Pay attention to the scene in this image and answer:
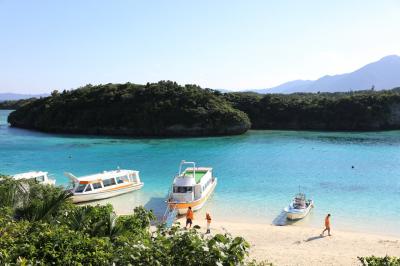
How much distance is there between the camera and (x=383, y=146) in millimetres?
54656

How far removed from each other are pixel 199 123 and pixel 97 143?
815 inches

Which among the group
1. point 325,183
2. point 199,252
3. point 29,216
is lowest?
point 325,183

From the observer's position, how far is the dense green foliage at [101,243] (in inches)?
237

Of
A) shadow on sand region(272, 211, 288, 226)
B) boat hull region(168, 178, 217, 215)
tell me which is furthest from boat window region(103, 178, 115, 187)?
shadow on sand region(272, 211, 288, 226)

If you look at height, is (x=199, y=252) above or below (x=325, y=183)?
above

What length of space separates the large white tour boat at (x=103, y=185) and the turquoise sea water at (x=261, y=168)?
2.31 ft

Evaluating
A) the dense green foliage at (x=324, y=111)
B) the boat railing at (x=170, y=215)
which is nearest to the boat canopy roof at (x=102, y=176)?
the boat railing at (x=170, y=215)

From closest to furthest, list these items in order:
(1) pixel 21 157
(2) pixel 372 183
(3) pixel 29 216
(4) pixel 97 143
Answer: (3) pixel 29 216
(2) pixel 372 183
(1) pixel 21 157
(4) pixel 97 143

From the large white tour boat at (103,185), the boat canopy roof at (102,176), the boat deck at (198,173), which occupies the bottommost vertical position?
the large white tour boat at (103,185)

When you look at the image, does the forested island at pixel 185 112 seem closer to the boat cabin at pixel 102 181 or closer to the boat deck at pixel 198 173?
the boat cabin at pixel 102 181

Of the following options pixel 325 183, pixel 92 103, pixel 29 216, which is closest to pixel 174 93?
pixel 92 103

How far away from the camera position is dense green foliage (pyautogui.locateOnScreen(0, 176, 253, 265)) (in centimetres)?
602

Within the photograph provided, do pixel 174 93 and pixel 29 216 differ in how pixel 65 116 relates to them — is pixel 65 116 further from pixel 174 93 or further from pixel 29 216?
pixel 29 216

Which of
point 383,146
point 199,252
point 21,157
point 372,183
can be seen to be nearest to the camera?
point 199,252
